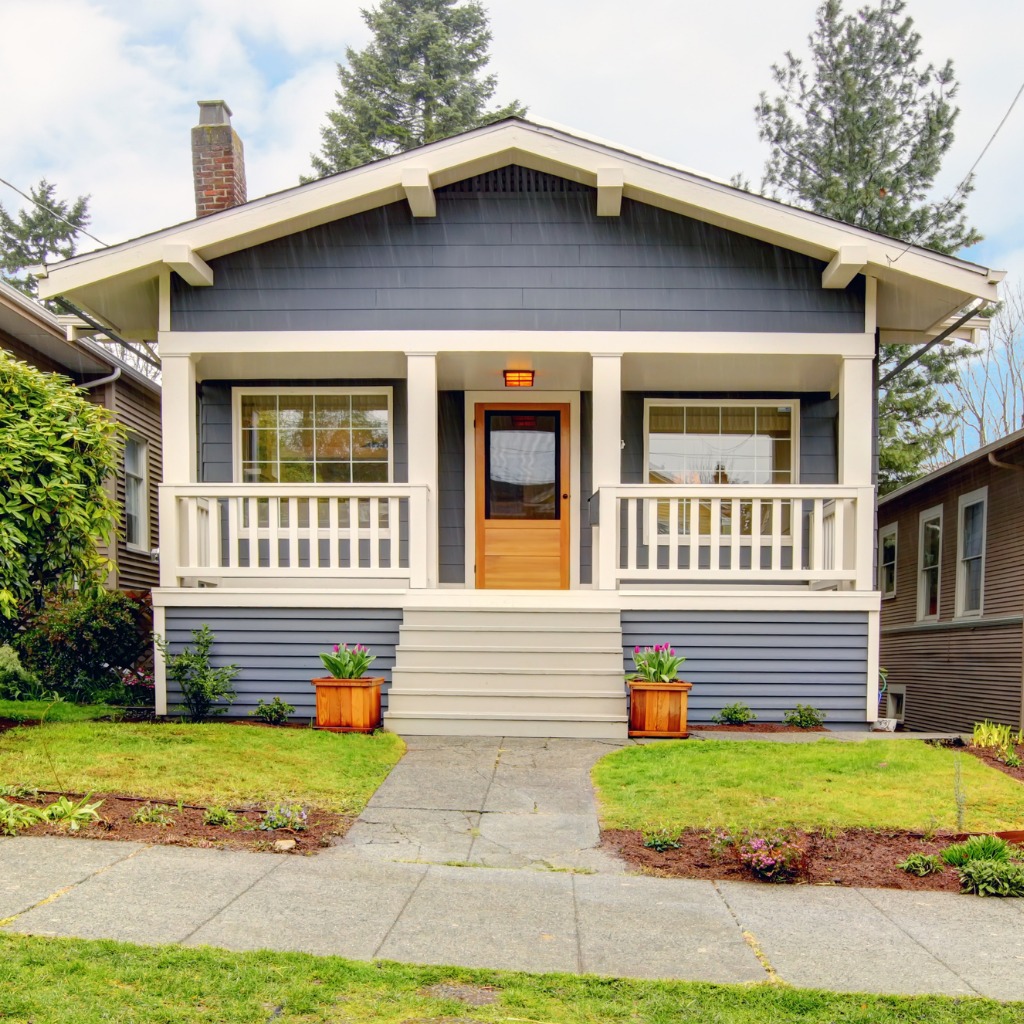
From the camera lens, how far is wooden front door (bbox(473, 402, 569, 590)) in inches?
409

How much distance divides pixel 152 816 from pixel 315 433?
18.7 feet

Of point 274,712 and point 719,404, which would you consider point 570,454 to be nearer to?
point 719,404

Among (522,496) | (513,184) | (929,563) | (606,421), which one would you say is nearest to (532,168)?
(513,184)

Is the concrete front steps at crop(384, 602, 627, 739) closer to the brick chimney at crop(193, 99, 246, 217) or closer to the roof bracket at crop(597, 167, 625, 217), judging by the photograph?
the roof bracket at crop(597, 167, 625, 217)

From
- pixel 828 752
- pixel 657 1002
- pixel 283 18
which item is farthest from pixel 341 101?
pixel 657 1002

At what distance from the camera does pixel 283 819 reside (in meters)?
5.14

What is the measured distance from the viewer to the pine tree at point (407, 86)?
27.2m

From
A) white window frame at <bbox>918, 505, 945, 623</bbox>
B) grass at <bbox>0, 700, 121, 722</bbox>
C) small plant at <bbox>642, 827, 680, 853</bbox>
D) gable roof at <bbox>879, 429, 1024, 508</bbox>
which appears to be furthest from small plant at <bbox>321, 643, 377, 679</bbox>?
white window frame at <bbox>918, 505, 945, 623</bbox>

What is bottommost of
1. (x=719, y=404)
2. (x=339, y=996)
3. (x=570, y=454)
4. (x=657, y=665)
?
(x=339, y=996)

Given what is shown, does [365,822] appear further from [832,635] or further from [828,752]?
[832,635]

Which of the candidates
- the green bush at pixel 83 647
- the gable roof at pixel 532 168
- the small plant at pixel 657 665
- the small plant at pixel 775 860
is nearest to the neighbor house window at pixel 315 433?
the gable roof at pixel 532 168

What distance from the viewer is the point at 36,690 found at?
9.61 m

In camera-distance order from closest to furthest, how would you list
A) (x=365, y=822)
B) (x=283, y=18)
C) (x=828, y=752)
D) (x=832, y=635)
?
(x=365, y=822)
(x=828, y=752)
(x=832, y=635)
(x=283, y=18)

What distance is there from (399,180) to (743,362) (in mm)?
3446
